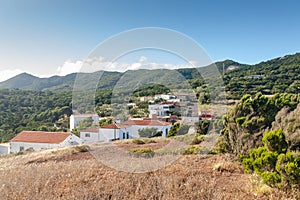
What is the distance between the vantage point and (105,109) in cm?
663

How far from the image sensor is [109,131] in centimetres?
979

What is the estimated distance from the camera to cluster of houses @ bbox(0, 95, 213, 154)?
7992 millimetres

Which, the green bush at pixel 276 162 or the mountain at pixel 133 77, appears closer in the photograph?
the green bush at pixel 276 162

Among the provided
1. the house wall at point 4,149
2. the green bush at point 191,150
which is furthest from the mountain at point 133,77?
the house wall at point 4,149

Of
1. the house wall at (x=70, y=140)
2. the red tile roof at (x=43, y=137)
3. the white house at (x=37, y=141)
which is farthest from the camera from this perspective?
the red tile roof at (x=43, y=137)

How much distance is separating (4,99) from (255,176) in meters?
35.0

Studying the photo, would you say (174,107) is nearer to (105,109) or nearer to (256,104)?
(105,109)

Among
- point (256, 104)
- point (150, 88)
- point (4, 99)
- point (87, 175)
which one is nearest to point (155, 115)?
point (150, 88)

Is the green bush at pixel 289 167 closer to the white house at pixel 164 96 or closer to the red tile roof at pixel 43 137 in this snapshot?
the white house at pixel 164 96

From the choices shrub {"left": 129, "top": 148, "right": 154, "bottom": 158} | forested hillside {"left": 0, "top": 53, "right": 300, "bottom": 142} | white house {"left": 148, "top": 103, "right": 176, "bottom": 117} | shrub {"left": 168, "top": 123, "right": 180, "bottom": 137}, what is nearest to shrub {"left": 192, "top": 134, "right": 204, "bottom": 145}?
shrub {"left": 168, "top": 123, "right": 180, "bottom": 137}

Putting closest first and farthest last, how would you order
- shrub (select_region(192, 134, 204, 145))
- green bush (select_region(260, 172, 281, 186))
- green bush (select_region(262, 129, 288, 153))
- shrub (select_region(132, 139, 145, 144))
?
green bush (select_region(260, 172, 281, 186)), green bush (select_region(262, 129, 288, 153)), shrub (select_region(192, 134, 204, 145)), shrub (select_region(132, 139, 145, 144))

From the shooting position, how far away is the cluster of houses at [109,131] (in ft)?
26.2

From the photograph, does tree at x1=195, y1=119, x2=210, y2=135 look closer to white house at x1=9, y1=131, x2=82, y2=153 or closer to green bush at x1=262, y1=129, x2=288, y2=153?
green bush at x1=262, y1=129, x2=288, y2=153

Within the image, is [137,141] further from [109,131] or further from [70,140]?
[70,140]
